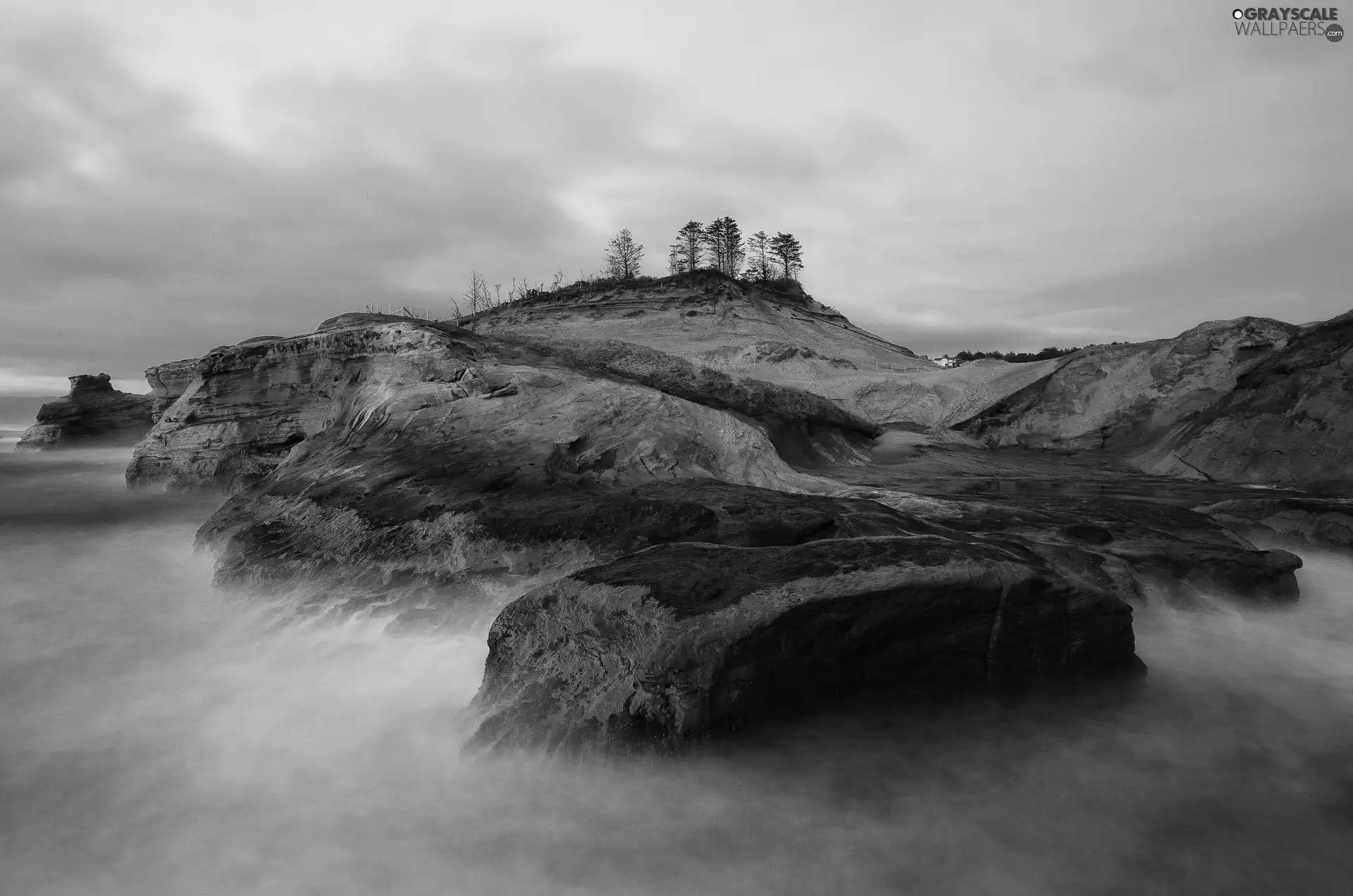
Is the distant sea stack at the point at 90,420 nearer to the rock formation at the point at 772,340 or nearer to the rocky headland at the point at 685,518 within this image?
the rock formation at the point at 772,340

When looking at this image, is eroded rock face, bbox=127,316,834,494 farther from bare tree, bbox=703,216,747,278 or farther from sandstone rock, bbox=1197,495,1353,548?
bare tree, bbox=703,216,747,278

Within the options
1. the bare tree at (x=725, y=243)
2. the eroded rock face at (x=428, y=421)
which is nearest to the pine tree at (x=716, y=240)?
the bare tree at (x=725, y=243)

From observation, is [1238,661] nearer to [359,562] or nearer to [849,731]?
[849,731]

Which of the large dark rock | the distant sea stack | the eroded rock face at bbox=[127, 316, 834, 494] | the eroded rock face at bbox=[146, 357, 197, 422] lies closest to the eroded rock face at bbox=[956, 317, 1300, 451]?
the eroded rock face at bbox=[127, 316, 834, 494]

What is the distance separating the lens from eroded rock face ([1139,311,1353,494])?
9.61 metres

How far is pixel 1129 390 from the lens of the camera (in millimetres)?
15352

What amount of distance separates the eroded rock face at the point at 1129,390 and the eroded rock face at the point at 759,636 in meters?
12.6

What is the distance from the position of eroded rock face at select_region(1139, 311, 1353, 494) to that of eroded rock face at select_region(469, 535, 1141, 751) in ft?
27.1

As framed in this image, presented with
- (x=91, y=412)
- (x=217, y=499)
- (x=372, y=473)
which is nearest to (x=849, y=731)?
(x=372, y=473)

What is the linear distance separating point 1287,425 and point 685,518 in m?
10.4

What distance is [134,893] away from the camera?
2.83m

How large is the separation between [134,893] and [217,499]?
11517mm

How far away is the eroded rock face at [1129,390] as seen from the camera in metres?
14.2

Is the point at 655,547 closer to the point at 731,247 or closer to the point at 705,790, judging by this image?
the point at 705,790
